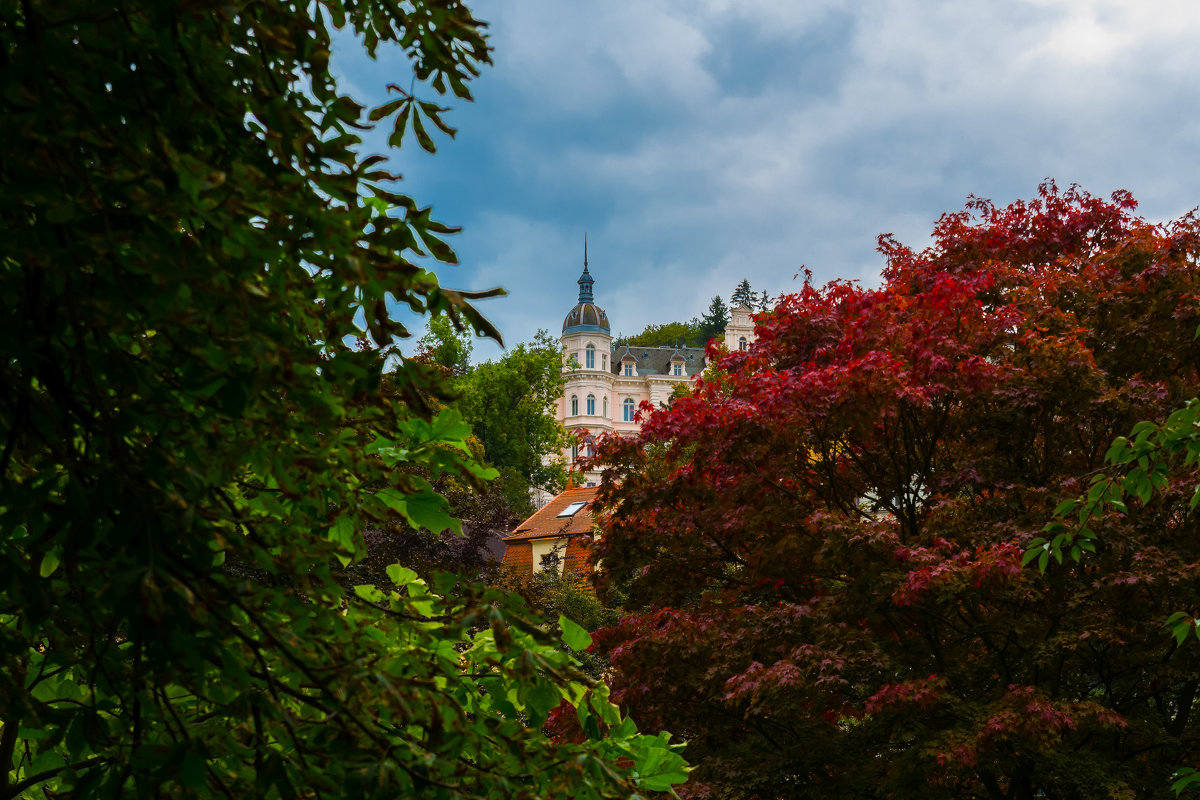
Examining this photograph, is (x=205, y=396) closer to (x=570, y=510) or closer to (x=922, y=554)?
(x=922, y=554)

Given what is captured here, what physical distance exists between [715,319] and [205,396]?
104118mm

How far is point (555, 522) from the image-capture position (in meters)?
29.6

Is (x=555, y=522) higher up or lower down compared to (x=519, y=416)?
lower down

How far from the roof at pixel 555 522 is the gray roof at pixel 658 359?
5696 centimetres

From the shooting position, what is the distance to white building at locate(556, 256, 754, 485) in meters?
85.1

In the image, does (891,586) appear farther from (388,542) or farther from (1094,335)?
(388,542)

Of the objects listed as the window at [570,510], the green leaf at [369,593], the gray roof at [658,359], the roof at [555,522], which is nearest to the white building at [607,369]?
the gray roof at [658,359]

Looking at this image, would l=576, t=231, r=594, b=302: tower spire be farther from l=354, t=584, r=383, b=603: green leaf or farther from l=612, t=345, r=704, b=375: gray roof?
l=354, t=584, r=383, b=603: green leaf

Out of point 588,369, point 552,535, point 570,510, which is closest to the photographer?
point 552,535

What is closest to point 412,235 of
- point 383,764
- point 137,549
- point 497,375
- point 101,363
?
point 101,363

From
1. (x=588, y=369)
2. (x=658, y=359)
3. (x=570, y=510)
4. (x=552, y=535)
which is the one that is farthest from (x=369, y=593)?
(x=658, y=359)

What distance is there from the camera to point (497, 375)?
49.9m

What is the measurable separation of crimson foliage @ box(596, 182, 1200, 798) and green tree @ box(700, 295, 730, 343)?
9528 centimetres

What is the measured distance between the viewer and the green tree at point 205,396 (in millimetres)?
1459
